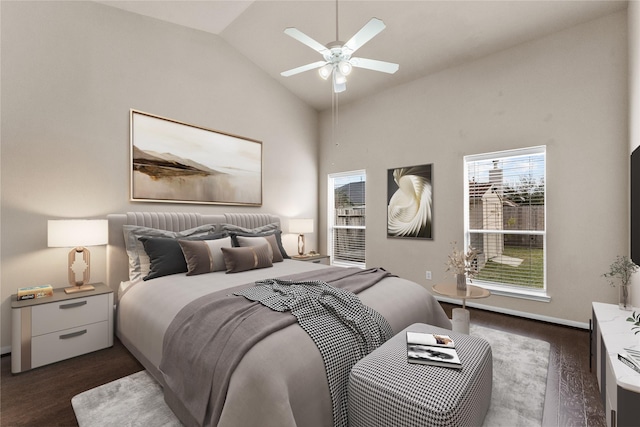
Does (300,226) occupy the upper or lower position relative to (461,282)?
upper

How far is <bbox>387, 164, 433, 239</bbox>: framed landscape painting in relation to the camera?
425cm

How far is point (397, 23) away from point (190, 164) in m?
3.02

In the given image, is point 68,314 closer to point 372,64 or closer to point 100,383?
point 100,383

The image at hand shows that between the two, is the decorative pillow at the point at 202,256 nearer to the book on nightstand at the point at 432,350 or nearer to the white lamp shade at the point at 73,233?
the white lamp shade at the point at 73,233

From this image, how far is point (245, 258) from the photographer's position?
3.05 meters

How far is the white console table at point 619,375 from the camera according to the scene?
1200mm

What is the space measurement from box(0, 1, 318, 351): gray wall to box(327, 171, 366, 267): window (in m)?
2.12

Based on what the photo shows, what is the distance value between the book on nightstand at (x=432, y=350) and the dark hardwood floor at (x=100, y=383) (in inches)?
31.6

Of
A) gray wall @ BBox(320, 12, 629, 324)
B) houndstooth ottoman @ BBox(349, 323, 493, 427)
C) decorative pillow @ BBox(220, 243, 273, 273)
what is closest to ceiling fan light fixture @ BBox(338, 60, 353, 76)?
decorative pillow @ BBox(220, 243, 273, 273)

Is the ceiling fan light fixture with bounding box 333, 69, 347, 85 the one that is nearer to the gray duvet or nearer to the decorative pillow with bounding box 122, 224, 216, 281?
the gray duvet

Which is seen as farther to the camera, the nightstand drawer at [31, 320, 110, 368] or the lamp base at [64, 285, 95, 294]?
the lamp base at [64, 285, 95, 294]

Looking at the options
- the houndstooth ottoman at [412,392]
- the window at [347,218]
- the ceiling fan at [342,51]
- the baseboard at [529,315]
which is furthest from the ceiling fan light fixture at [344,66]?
the baseboard at [529,315]

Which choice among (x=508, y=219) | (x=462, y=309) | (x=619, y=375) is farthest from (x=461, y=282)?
(x=619, y=375)

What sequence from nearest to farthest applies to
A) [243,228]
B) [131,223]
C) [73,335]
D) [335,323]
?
[335,323] → [73,335] → [131,223] → [243,228]
